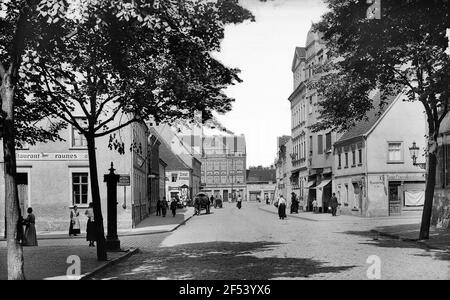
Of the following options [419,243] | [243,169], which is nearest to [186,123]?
[419,243]

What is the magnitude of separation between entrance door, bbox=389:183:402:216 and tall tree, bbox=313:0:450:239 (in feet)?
63.4

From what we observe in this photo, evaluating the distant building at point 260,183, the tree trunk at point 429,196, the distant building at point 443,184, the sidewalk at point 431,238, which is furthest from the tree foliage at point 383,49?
the distant building at point 260,183

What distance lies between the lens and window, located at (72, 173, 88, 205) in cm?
3131

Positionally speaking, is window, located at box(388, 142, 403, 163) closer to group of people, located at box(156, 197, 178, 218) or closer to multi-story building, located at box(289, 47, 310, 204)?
multi-story building, located at box(289, 47, 310, 204)

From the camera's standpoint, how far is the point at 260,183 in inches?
4968

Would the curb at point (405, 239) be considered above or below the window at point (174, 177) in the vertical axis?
below

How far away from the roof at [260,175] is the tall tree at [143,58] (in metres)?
111

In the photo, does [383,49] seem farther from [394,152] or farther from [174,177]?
[174,177]

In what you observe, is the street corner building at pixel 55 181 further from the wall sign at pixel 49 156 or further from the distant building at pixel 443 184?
the distant building at pixel 443 184

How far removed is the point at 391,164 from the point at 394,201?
2.56 m

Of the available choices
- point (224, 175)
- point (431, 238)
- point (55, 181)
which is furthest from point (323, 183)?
point (224, 175)

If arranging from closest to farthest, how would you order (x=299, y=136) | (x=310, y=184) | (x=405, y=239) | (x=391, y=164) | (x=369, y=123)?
(x=405, y=239) < (x=391, y=164) < (x=369, y=123) < (x=310, y=184) < (x=299, y=136)

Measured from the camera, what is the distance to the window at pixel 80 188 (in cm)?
3131

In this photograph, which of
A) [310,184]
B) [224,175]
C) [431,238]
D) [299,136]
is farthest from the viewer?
[224,175]
